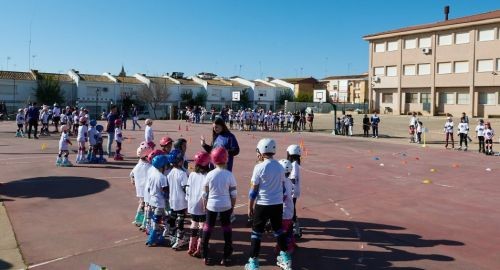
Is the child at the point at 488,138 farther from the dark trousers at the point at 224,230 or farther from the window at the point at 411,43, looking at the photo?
the window at the point at 411,43

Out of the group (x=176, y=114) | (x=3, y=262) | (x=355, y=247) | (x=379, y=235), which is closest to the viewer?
(x=3, y=262)

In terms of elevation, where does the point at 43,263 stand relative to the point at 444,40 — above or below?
below

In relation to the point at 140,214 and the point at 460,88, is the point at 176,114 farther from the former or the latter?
the point at 140,214

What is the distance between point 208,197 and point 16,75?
6750cm

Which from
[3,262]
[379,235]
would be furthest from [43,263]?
[379,235]

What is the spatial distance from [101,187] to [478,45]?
46416mm

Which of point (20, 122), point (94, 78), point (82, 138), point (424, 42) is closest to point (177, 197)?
point (82, 138)

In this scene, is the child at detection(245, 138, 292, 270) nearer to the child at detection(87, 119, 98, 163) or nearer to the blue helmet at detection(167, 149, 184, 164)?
the blue helmet at detection(167, 149, 184, 164)

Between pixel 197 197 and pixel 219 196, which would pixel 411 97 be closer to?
pixel 197 197

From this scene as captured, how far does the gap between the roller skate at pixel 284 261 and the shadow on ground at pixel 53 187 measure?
596cm

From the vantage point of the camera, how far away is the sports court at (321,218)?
20.3ft

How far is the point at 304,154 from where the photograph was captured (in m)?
19.8

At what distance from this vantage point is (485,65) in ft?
153

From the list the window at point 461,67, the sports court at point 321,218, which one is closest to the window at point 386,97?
the window at point 461,67
